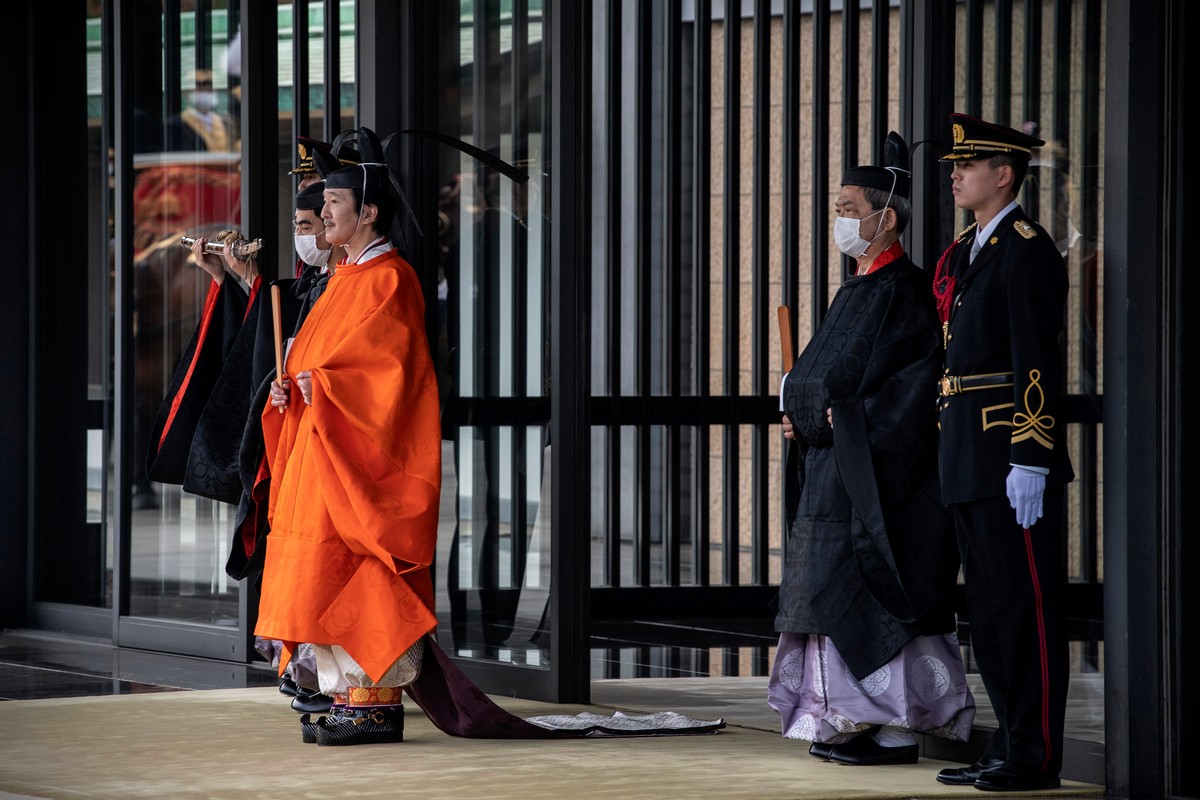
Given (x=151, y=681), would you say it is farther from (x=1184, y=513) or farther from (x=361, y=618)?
(x=1184, y=513)

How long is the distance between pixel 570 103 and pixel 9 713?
2.20 meters

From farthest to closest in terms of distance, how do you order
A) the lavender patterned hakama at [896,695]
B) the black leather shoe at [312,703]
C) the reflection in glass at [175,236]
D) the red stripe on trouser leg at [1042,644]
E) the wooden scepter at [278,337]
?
1. the reflection in glass at [175,236]
2. the black leather shoe at [312,703]
3. the wooden scepter at [278,337]
4. the lavender patterned hakama at [896,695]
5. the red stripe on trouser leg at [1042,644]

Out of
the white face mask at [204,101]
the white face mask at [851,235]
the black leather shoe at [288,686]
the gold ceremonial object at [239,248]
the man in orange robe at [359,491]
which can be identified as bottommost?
the black leather shoe at [288,686]

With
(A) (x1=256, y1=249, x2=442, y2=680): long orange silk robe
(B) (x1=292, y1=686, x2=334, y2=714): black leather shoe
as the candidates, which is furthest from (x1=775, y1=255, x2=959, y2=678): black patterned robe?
(B) (x1=292, y1=686, x2=334, y2=714): black leather shoe

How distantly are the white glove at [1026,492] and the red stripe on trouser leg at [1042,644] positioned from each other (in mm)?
77

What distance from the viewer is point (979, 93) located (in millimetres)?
4820

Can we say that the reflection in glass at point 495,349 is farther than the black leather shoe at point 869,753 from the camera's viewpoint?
Yes

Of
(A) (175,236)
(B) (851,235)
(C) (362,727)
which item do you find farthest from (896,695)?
(A) (175,236)

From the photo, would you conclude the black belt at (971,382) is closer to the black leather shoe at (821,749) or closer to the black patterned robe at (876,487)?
the black patterned robe at (876,487)

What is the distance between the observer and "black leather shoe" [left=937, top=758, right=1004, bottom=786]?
3873 mm

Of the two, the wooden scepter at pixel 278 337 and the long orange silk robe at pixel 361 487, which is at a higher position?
the wooden scepter at pixel 278 337

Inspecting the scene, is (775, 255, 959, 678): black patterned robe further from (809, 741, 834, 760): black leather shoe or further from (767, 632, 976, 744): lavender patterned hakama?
(809, 741, 834, 760): black leather shoe

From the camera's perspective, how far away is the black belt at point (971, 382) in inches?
151

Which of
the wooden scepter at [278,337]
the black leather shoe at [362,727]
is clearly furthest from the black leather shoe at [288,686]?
the wooden scepter at [278,337]
